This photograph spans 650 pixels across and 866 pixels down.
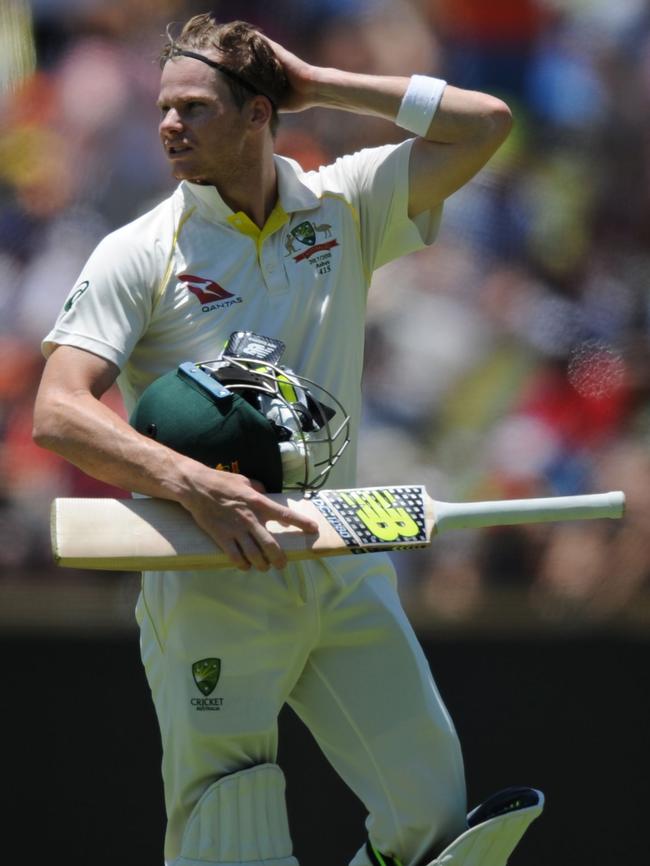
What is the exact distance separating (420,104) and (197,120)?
15.3 inches

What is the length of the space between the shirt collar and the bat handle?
61 cm

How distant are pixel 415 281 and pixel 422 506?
1730mm

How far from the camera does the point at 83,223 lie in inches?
164

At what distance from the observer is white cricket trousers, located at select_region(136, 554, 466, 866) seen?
8.32ft

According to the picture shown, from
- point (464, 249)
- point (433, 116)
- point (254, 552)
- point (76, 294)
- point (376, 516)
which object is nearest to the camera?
point (254, 552)

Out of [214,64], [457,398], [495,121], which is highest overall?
[214,64]

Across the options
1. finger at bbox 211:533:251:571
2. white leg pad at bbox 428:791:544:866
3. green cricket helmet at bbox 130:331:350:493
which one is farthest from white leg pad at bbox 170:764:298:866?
green cricket helmet at bbox 130:331:350:493

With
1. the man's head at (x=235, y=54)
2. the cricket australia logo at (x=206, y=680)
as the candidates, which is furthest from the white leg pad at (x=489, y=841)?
the man's head at (x=235, y=54)

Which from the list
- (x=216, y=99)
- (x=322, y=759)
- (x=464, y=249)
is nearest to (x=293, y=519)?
(x=216, y=99)

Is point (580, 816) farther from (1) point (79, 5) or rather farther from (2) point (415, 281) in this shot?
(1) point (79, 5)

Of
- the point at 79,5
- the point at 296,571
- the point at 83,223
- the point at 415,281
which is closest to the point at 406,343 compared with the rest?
the point at 415,281

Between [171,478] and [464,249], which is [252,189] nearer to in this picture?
[171,478]

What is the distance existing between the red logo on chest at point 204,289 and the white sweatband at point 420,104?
0.43 m

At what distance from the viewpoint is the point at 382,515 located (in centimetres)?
247
